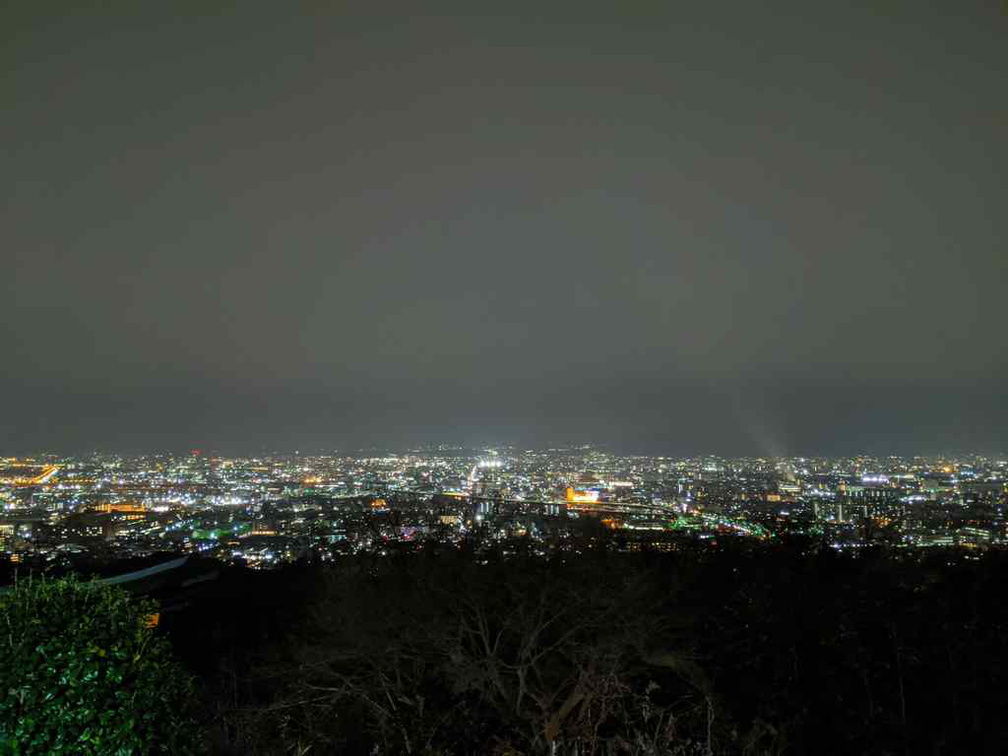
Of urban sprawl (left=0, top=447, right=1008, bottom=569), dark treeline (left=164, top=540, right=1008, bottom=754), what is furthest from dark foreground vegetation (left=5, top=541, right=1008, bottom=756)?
urban sprawl (left=0, top=447, right=1008, bottom=569)

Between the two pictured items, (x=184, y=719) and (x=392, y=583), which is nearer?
(x=184, y=719)

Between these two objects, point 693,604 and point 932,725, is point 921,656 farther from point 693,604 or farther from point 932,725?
point 693,604

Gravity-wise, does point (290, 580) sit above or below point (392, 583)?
below

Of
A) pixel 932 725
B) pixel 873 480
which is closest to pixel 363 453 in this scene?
pixel 873 480

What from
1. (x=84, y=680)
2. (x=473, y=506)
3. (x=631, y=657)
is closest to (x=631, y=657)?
(x=631, y=657)

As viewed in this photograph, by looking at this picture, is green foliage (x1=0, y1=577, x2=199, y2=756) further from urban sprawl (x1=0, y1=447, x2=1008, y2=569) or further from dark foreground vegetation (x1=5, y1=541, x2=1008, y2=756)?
urban sprawl (x1=0, y1=447, x2=1008, y2=569)

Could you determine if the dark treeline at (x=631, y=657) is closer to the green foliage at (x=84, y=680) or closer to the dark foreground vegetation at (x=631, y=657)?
the dark foreground vegetation at (x=631, y=657)
